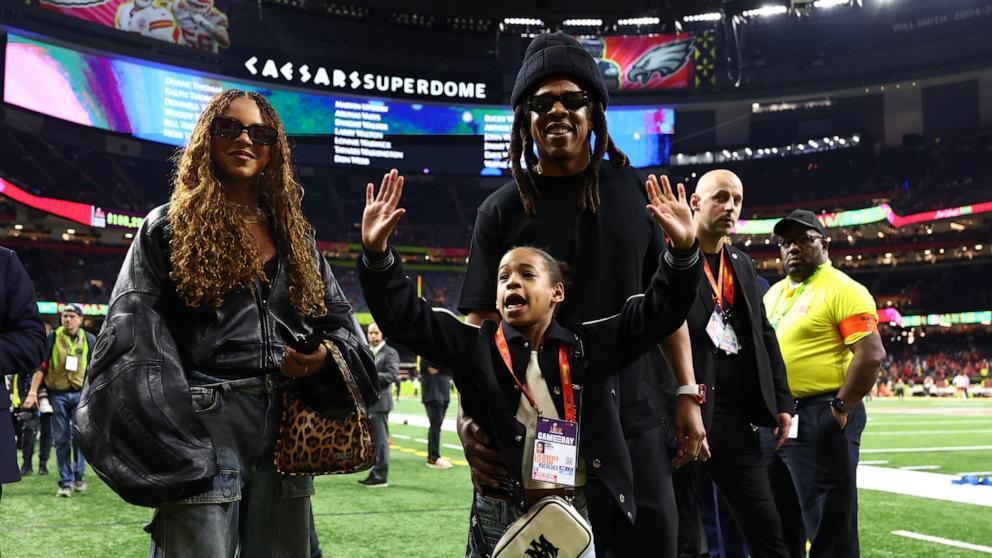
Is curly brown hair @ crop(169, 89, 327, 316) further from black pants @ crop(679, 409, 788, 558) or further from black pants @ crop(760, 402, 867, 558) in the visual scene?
black pants @ crop(760, 402, 867, 558)

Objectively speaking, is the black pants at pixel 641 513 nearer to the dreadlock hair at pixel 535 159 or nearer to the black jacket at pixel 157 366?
the dreadlock hair at pixel 535 159

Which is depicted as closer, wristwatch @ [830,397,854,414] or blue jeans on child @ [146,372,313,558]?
blue jeans on child @ [146,372,313,558]

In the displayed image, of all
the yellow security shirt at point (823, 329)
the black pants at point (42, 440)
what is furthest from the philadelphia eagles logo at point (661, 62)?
the yellow security shirt at point (823, 329)

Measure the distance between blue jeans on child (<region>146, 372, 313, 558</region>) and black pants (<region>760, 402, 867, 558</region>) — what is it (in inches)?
115

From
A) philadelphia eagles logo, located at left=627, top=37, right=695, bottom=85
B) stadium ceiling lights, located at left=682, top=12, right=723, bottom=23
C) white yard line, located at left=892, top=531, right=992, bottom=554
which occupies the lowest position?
white yard line, located at left=892, top=531, right=992, bottom=554

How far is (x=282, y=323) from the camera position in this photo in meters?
2.70

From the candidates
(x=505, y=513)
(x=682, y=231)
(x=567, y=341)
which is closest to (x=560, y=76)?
(x=682, y=231)

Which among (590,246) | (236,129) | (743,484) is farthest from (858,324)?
(236,129)

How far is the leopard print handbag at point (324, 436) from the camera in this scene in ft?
8.55

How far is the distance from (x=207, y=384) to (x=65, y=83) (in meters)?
38.9

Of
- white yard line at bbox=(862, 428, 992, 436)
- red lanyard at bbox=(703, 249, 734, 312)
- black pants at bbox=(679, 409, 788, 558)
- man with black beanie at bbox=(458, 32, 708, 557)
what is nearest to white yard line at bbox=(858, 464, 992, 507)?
black pants at bbox=(679, 409, 788, 558)

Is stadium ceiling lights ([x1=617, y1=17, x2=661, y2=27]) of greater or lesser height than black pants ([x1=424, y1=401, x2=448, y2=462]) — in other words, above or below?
above

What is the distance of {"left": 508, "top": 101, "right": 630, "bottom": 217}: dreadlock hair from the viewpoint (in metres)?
2.79

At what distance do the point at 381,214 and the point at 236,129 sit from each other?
0.65m
